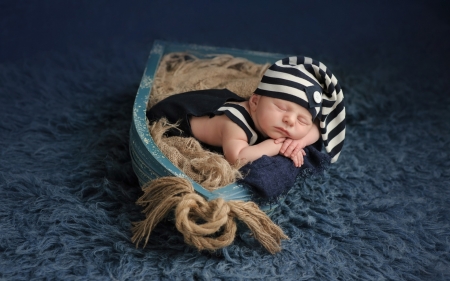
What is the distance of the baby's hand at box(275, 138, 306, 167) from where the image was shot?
127cm

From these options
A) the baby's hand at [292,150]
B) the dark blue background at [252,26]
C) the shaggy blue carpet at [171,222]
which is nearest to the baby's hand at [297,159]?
the baby's hand at [292,150]

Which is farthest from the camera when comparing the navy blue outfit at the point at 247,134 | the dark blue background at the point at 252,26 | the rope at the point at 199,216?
the dark blue background at the point at 252,26

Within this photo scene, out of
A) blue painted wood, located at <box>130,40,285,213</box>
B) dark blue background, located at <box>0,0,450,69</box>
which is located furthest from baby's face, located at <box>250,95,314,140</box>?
dark blue background, located at <box>0,0,450,69</box>

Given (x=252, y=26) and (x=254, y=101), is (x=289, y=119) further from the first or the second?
(x=252, y=26)

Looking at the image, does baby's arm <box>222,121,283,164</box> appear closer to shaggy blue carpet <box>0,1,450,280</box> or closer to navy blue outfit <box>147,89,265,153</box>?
navy blue outfit <box>147,89,265,153</box>

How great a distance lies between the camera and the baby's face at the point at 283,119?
126 centimetres

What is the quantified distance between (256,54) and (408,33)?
0.66 meters

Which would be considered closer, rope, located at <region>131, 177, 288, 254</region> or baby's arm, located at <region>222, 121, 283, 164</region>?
rope, located at <region>131, 177, 288, 254</region>

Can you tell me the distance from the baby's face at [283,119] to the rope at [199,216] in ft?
0.66

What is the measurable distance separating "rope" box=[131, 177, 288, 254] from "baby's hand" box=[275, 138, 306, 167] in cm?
A: 16

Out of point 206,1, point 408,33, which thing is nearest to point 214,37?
point 206,1

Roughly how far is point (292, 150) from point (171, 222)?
29 centimetres

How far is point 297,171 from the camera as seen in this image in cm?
127

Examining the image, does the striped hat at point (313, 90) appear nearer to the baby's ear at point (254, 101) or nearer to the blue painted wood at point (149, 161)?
the baby's ear at point (254, 101)
